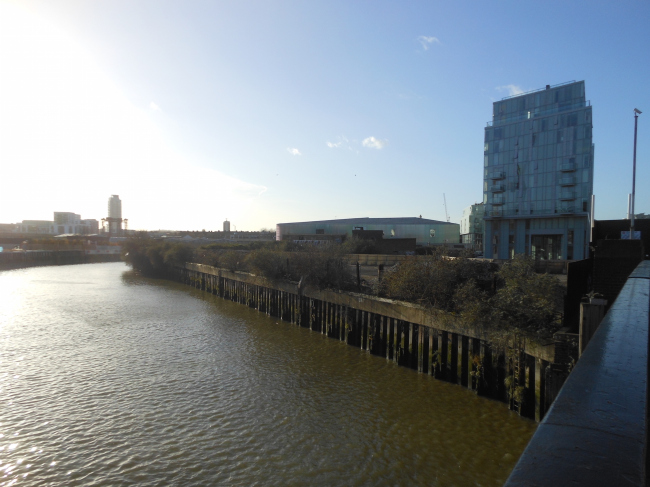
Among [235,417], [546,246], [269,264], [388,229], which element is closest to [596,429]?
[235,417]

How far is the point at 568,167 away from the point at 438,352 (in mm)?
48680

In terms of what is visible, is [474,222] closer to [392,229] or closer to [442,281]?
[392,229]

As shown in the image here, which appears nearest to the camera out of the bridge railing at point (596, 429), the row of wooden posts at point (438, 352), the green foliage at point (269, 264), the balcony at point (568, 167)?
the bridge railing at point (596, 429)

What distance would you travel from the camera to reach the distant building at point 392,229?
78000 millimetres

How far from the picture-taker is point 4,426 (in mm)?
11547

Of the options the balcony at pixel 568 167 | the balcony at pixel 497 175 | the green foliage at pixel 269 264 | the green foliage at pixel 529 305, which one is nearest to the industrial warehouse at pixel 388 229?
the balcony at pixel 497 175

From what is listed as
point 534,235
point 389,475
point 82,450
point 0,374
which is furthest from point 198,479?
point 534,235

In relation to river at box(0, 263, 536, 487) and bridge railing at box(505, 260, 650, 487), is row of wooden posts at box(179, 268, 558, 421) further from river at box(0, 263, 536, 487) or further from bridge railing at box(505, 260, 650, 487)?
bridge railing at box(505, 260, 650, 487)

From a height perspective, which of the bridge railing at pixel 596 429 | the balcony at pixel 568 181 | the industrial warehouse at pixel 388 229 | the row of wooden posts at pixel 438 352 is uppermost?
the balcony at pixel 568 181

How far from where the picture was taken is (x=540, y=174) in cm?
5544

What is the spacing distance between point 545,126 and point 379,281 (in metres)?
47.5

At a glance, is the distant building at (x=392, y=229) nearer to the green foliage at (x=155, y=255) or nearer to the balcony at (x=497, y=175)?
the balcony at (x=497, y=175)

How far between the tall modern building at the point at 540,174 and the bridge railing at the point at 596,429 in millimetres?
52005

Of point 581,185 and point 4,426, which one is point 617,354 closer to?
point 4,426
